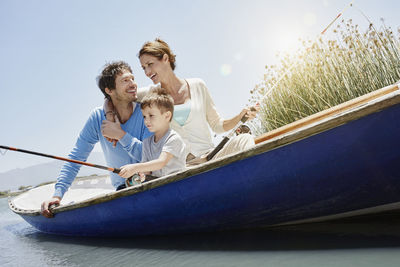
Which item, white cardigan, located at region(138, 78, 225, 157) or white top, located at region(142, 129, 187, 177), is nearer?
white top, located at region(142, 129, 187, 177)

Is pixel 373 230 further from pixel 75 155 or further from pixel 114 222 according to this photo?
pixel 75 155

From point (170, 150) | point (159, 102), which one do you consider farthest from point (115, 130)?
point (170, 150)

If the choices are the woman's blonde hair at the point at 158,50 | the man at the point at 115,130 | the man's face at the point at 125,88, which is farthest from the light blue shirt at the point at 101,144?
the woman's blonde hair at the point at 158,50

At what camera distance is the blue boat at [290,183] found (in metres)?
1.79

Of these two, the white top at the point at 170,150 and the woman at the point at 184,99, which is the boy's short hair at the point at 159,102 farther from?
the woman at the point at 184,99

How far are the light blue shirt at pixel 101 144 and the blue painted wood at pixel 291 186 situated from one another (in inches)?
24.0

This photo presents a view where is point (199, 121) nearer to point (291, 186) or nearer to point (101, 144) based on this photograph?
point (101, 144)

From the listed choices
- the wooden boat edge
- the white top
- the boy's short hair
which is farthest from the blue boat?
the boy's short hair

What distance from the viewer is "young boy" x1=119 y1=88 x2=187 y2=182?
239 cm

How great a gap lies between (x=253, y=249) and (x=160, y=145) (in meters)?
1.01

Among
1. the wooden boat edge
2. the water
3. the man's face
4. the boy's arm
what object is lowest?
the water

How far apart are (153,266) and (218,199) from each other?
557 millimetres

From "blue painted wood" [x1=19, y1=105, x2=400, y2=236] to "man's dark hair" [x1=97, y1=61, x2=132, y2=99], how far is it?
1067 millimetres

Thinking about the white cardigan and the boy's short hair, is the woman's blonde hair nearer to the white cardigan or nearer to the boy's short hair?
the white cardigan
